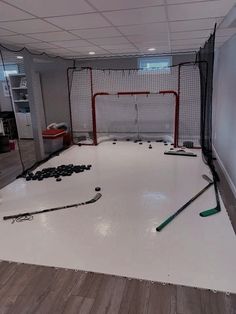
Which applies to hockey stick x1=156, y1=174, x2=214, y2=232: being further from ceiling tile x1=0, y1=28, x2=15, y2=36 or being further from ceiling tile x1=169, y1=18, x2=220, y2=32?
ceiling tile x1=0, y1=28, x2=15, y2=36

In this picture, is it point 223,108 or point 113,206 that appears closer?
point 113,206

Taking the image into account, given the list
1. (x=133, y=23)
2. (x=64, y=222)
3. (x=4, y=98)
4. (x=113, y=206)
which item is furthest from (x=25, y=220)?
(x=4, y=98)

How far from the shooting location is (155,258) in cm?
223

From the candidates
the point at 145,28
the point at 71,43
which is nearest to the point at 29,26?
the point at 71,43

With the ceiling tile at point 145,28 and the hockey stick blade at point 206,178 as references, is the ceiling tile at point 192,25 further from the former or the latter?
the hockey stick blade at point 206,178

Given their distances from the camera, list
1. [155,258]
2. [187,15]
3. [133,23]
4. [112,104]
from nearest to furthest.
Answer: [155,258], [187,15], [133,23], [112,104]

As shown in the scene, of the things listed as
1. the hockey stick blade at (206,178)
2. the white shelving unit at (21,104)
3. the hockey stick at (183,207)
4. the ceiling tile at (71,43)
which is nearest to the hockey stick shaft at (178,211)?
the hockey stick at (183,207)

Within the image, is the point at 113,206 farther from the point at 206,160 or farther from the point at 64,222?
the point at 206,160

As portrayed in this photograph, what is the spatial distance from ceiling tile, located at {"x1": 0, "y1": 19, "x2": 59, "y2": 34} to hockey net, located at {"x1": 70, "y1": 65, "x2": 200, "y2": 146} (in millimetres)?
3168

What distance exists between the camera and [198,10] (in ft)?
8.75

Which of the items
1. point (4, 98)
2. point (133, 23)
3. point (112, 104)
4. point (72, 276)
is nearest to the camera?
point (72, 276)

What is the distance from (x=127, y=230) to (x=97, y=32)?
274cm

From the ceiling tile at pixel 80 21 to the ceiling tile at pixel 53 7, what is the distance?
162 mm

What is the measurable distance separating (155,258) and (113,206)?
110 cm
